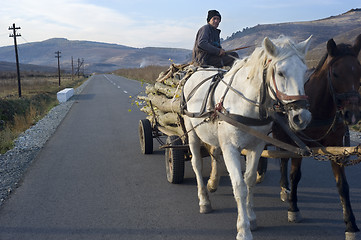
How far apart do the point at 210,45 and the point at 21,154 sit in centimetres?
556

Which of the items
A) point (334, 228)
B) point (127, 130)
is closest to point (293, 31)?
point (127, 130)

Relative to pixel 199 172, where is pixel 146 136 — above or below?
below

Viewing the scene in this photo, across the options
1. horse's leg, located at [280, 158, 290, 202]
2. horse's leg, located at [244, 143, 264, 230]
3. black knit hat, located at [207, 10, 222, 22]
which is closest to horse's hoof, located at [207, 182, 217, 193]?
horse's leg, located at [244, 143, 264, 230]

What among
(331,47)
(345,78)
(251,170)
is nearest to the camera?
(345,78)

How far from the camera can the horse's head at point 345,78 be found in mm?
3589

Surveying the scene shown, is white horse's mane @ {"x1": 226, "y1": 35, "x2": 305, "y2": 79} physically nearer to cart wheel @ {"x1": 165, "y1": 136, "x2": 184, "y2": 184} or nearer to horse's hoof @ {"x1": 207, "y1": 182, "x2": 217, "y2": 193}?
horse's hoof @ {"x1": 207, "y1": 182, "x2": 217, "y2": 193}

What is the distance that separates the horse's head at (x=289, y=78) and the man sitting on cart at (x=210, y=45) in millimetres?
2316

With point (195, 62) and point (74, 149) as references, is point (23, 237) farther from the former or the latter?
point (74, 149)

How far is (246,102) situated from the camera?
3.92 meters

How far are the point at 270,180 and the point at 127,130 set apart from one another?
623 cm

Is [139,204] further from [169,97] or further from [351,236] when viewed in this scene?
[351,236]

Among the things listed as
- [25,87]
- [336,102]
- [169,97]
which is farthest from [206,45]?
[25,87]

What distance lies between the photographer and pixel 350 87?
12.1ft

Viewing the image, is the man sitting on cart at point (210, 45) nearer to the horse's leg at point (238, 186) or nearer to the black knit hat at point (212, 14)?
the black knit hat at point (212, 14)
